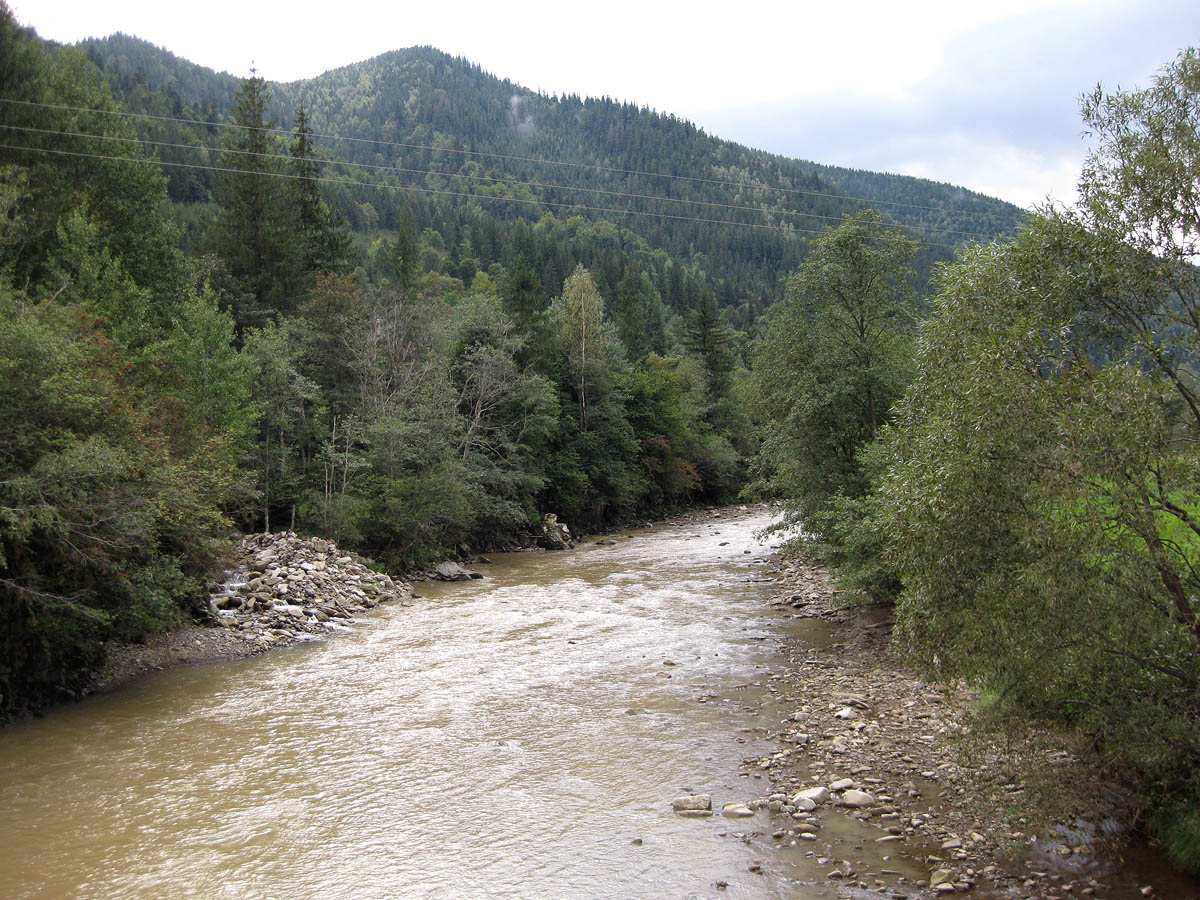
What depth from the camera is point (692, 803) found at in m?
10.7

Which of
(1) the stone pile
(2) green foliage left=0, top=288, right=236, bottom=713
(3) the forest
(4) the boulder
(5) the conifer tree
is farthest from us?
(5) the conifer tree

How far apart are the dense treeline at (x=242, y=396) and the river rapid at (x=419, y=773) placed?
2968mm

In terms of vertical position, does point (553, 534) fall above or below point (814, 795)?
below

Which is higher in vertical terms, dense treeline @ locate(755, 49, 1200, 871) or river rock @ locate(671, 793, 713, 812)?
dense treeline @ locate(755, 49, 1200, 871)

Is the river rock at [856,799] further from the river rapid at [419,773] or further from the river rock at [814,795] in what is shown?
the river rapid at [419,773]

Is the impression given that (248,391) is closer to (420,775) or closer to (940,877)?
(420,775)

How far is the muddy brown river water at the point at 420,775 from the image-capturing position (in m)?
9.19

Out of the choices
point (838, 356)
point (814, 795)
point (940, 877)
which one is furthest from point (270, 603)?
point (940, 877)

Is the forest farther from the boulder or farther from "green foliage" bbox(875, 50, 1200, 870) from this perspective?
the boulder

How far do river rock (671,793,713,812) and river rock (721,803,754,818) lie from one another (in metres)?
0.22

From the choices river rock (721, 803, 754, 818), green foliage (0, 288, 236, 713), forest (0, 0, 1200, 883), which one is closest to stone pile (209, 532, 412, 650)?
forest (0, 0, 1200, 883)

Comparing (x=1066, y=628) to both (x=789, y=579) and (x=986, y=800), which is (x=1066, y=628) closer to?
(x=986, y=800)

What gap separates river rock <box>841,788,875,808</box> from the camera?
10.5m

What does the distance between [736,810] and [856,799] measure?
1616 millimetres
